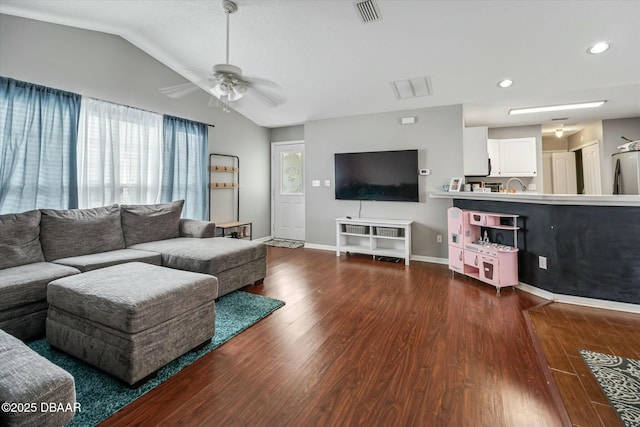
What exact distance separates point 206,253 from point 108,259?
0.92 m

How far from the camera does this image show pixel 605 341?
2166mm

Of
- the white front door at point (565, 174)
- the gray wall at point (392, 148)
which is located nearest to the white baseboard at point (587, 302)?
the gray wall at point (392, 148)

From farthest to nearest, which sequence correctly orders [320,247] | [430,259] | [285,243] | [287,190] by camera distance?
[287,190]
[285,243]
[320,247]
[430,259]

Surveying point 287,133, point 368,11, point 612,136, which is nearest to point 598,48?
point 368,11

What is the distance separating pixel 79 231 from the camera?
9.96ft

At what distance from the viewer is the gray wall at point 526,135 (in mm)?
5223

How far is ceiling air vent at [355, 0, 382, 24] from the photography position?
2.70 m

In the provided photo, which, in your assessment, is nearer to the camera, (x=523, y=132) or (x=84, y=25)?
(x=84, y=25)

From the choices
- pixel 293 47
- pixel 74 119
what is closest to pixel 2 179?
pixel 74 119

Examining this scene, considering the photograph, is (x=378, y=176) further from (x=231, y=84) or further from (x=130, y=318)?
(x=130, y=318)

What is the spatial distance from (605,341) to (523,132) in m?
4.41

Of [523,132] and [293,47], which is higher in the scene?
[293,47]

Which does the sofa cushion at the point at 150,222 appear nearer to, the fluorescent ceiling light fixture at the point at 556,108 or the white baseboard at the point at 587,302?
the white baseboard at the point at 587,302

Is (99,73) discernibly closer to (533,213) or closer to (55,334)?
(55,334)
